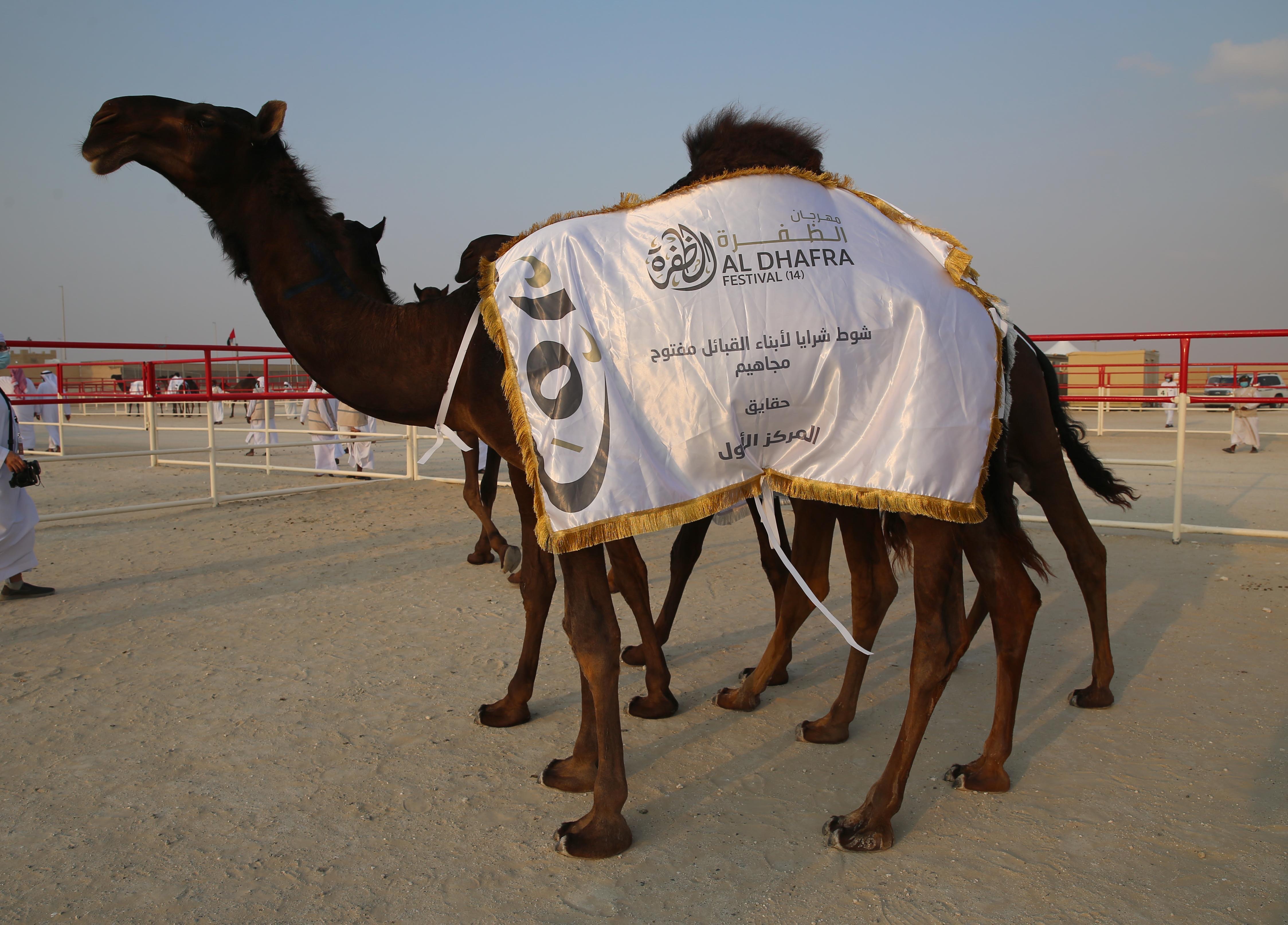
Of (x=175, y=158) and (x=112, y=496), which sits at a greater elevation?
(x=175, y=158)

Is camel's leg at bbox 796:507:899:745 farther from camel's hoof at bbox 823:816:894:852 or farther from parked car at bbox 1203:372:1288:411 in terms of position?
→ parked car at bbox 1203:372:1288:411

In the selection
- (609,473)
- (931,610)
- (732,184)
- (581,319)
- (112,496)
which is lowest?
(112,496)

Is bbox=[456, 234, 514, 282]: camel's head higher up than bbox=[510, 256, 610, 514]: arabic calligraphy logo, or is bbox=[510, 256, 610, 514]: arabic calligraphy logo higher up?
bbox=[456, 234, 514, 282]: camel's head

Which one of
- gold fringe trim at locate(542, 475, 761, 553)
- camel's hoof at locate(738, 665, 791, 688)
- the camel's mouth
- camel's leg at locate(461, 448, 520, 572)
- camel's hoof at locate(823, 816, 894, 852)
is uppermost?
the camel's mouth

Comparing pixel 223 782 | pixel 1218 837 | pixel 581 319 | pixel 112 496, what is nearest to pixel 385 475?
pixel 112 496

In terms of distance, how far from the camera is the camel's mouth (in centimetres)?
248

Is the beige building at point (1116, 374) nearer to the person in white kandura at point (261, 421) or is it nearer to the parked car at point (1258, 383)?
the parked car at point (1258, 383)

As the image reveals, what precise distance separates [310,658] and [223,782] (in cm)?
137

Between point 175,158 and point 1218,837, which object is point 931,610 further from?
point 175,158

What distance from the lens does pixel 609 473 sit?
245 centimetres

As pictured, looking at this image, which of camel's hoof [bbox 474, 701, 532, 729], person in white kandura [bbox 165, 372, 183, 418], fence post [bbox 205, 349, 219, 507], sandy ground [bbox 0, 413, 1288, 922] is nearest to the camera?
sandy ground [bbox 0, 413, 1288, 922]

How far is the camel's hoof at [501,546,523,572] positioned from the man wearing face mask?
9.64 feet

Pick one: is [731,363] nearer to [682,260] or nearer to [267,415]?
[682,260]

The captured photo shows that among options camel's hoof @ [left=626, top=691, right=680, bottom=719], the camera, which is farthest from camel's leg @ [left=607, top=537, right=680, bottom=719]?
the camera
